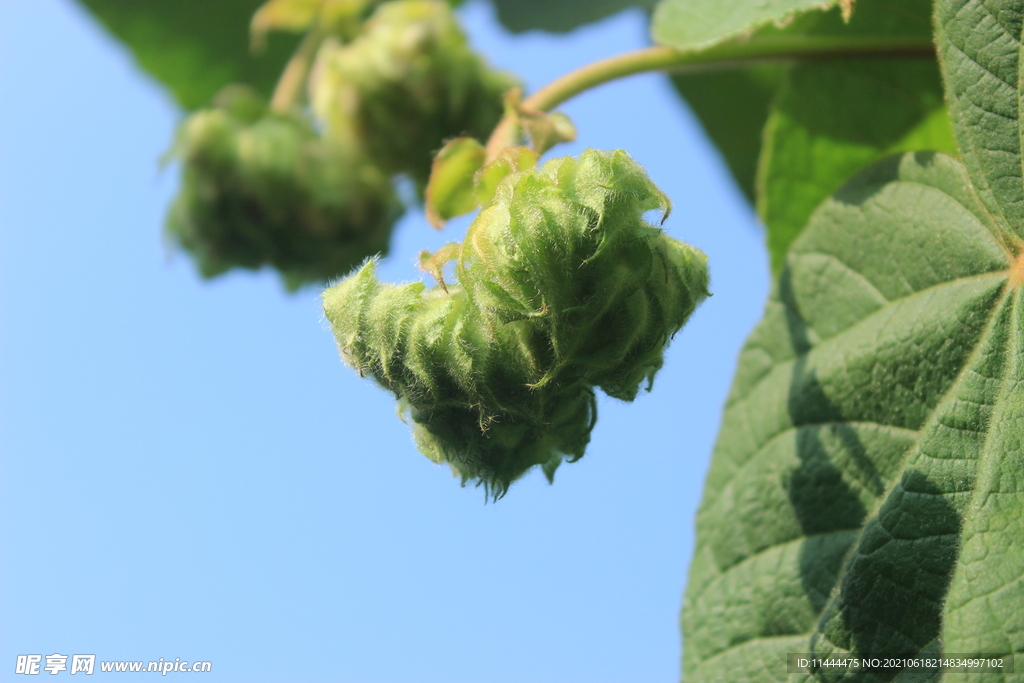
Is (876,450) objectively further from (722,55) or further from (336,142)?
(336,142)

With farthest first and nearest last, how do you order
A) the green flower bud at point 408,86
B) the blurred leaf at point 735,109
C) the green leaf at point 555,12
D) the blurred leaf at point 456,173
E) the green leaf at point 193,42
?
the green leaf at point 193,42
the blurred leaf at point 735,109
the green leaf at point 555,12
the green flower bud at point 408,86
the blurred leaf at point 456,173

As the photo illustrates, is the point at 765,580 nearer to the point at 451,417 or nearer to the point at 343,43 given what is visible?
the point at 451,417

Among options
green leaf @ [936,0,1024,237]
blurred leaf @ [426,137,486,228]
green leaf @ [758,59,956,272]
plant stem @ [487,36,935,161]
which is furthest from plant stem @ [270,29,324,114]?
green leaf @ [936,0,1024,237]

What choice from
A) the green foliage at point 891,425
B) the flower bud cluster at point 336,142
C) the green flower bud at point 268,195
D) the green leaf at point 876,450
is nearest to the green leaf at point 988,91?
the green foliage at point 891,425

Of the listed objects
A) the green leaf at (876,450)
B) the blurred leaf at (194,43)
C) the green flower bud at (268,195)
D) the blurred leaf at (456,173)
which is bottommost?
the green leaf at (876,450)

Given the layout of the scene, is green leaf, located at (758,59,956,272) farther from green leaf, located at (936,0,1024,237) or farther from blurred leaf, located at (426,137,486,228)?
blurred leaf, located at (426,137,486,228)

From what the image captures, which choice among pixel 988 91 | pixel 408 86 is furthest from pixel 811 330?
pixel 408 86

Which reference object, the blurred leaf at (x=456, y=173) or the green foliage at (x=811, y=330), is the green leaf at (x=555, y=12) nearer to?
the green foliage at (x=811, y=330)
